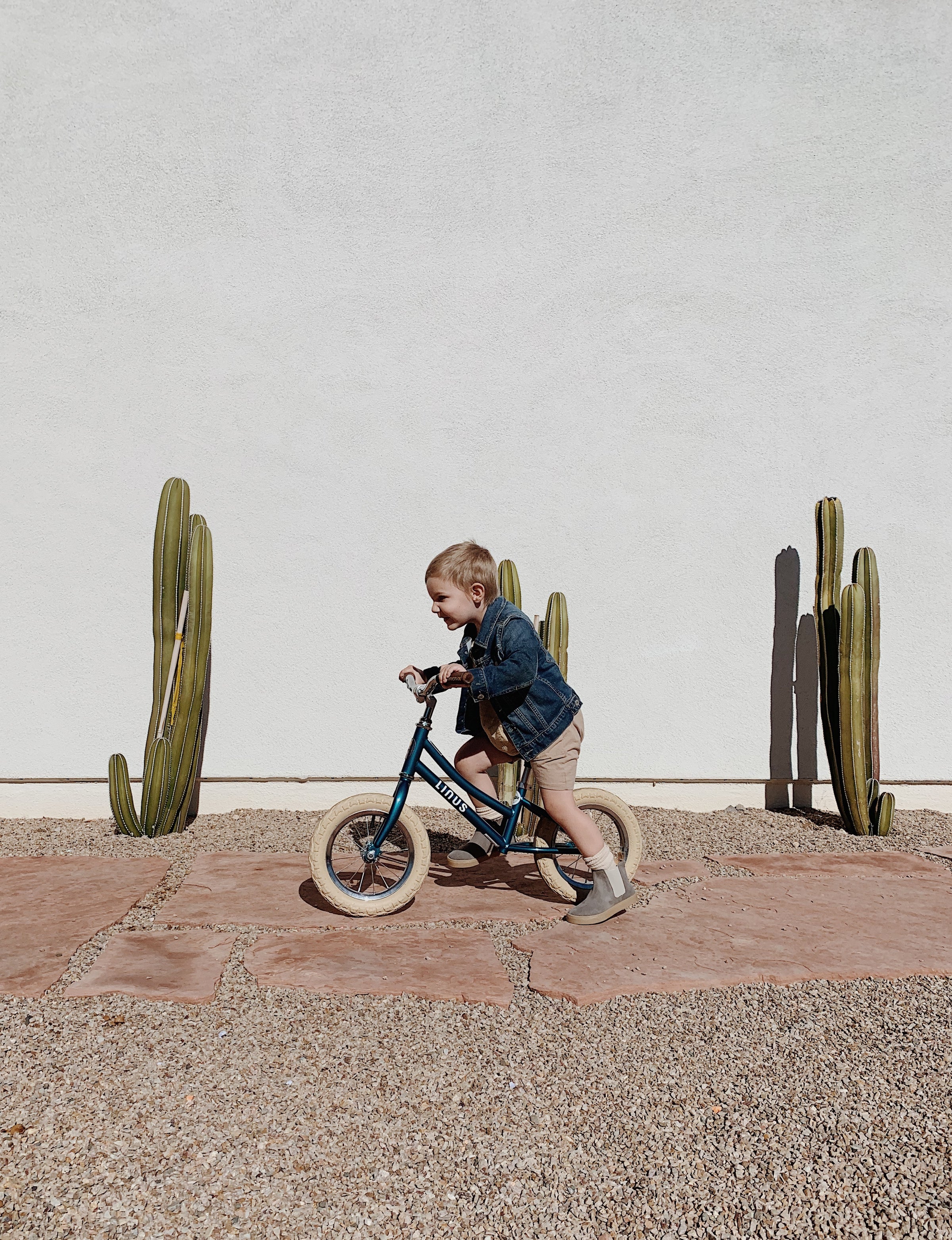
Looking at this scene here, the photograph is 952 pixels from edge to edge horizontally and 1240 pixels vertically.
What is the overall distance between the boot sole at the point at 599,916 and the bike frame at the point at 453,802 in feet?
0.70

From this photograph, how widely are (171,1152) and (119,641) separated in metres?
3.27

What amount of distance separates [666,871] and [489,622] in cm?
135

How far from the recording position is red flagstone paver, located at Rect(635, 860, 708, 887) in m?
3.25

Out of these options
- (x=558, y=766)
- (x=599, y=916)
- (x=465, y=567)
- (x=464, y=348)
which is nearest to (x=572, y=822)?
(x=558, y=766)

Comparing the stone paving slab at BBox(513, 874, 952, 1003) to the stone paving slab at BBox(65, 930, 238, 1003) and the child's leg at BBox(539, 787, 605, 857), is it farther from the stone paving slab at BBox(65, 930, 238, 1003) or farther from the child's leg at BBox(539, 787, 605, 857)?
the stone paving slab at BBox(65, 930, 238, 1003)

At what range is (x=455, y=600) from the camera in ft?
9.11

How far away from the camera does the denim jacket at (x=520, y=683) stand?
2668 mm

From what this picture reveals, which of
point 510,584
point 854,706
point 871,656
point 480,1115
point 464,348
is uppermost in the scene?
point 464,348

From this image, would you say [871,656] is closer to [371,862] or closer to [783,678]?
[783,678]

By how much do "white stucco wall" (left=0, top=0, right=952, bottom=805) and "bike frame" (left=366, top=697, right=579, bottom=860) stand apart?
1.57 meters

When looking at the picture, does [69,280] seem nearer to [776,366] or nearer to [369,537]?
[369,537]

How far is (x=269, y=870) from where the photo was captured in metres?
3.32

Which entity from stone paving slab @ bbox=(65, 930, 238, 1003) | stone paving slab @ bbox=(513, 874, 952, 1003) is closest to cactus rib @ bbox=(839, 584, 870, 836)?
stone paving slab @ bbox=(513, 874, 952, 1003)

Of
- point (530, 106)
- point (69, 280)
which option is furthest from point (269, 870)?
point (530, 106)
